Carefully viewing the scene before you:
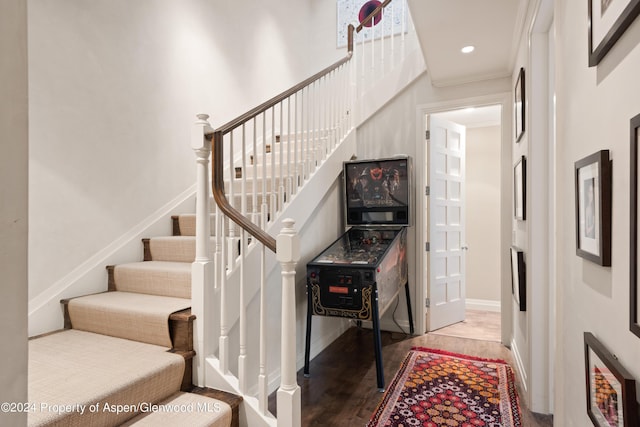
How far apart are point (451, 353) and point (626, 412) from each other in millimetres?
2634

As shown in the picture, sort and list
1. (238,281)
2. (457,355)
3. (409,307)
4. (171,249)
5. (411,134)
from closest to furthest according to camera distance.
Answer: (238,281)
(171,249)
(457,355)
(409,307)
(411,134)

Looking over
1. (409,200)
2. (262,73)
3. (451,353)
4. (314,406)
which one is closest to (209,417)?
(314,406)

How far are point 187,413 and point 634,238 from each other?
178cm

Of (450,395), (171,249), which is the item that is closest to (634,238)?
(450,395)

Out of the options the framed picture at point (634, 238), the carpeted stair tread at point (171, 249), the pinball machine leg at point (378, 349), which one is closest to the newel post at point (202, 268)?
the carpeted stair tread at point (171, 249)

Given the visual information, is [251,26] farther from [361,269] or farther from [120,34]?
[361,269]

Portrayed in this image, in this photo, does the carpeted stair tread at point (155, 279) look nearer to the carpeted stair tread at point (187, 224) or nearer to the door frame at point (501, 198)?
the carpeted stair tread at point (187, 224)

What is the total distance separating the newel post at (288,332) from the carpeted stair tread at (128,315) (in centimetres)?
67

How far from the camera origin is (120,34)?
2.70 meters

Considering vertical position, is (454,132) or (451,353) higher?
(454,132)

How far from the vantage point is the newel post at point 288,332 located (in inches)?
68.6

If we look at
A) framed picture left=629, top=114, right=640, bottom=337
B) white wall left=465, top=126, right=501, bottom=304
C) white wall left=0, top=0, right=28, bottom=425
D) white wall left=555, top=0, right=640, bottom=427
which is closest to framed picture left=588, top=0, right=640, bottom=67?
white wall left=555, top=0, right=640, bottom=427

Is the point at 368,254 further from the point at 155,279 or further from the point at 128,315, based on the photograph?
the point at 128,315

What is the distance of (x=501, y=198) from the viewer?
3494 mm
